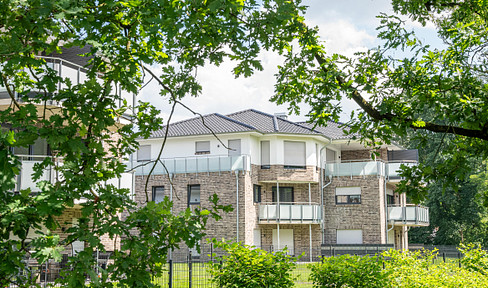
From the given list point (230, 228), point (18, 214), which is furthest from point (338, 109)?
point (230, 228)

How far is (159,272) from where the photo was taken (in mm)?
5988

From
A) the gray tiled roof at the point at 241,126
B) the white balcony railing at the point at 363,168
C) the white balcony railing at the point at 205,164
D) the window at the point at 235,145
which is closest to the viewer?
the white balcony railing at the point at 205,164

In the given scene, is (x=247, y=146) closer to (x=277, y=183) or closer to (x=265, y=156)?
(x=265, y=156)

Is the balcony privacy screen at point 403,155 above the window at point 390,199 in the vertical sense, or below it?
above

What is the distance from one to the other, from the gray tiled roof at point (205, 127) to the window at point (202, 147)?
69 cm

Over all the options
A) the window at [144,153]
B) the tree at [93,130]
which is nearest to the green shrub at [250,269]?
the tree at [93,130]

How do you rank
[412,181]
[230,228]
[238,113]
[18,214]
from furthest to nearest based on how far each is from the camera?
[238,113] < [230,228] < [412,181] < [18,214]

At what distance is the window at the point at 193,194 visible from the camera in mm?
34781

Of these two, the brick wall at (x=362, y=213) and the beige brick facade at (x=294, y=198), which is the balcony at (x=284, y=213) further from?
the brick wall at (x=362, y=213)

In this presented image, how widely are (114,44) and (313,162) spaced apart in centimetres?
3124

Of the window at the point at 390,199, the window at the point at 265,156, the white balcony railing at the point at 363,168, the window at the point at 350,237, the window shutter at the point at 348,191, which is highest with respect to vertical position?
the window at the point at 265,156

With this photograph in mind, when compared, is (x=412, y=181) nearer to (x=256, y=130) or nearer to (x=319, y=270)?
(x=319, y=270)

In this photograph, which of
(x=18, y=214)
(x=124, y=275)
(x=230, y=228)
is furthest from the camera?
(x=230, y=228)

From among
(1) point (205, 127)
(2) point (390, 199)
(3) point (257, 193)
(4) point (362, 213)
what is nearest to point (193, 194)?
(3) point (257, 193)
